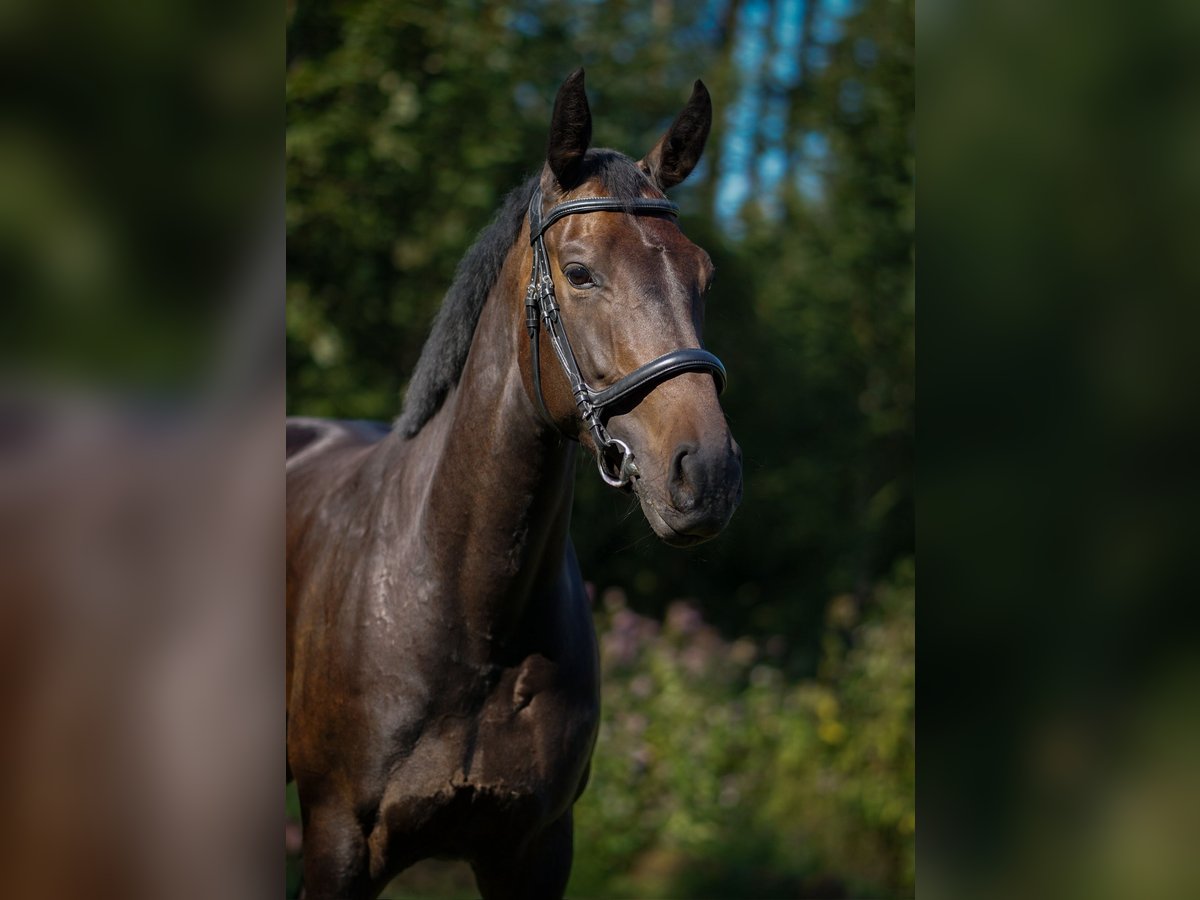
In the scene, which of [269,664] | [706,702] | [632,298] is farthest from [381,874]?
[706,702]

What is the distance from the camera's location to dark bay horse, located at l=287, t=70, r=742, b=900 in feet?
7.07

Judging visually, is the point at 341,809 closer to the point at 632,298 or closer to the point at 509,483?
the point at 509,483

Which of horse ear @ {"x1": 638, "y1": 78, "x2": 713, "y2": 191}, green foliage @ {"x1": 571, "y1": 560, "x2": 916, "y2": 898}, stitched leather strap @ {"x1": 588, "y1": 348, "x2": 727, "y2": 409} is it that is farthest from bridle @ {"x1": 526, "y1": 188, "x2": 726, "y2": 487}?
green foliage @ {"x1": 571, "y1": 560, "x2": 916, "y2": 898}

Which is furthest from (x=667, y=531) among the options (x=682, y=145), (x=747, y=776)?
(x=747, y=776)

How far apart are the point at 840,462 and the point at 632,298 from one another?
15.7ft

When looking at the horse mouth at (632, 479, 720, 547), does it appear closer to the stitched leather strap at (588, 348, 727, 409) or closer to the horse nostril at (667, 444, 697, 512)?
the horse nostril at (667, 444, 697, 512)

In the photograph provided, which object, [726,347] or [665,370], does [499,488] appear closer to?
[665,370]

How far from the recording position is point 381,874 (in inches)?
102

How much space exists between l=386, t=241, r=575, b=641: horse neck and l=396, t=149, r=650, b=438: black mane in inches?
1.3

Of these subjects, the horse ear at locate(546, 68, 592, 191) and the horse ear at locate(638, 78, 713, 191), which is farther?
the horse ear at locate(638, 78, 713, 191)

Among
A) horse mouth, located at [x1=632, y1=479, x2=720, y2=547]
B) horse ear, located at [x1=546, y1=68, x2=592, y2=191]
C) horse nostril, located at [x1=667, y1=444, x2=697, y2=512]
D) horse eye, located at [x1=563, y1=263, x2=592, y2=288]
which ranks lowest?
horse mouth, located at [x1=632, y1=479, x2=720, y2=547]

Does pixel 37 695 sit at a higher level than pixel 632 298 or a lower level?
lower

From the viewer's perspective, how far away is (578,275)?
2191 mm

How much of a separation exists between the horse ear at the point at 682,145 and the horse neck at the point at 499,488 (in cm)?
35
